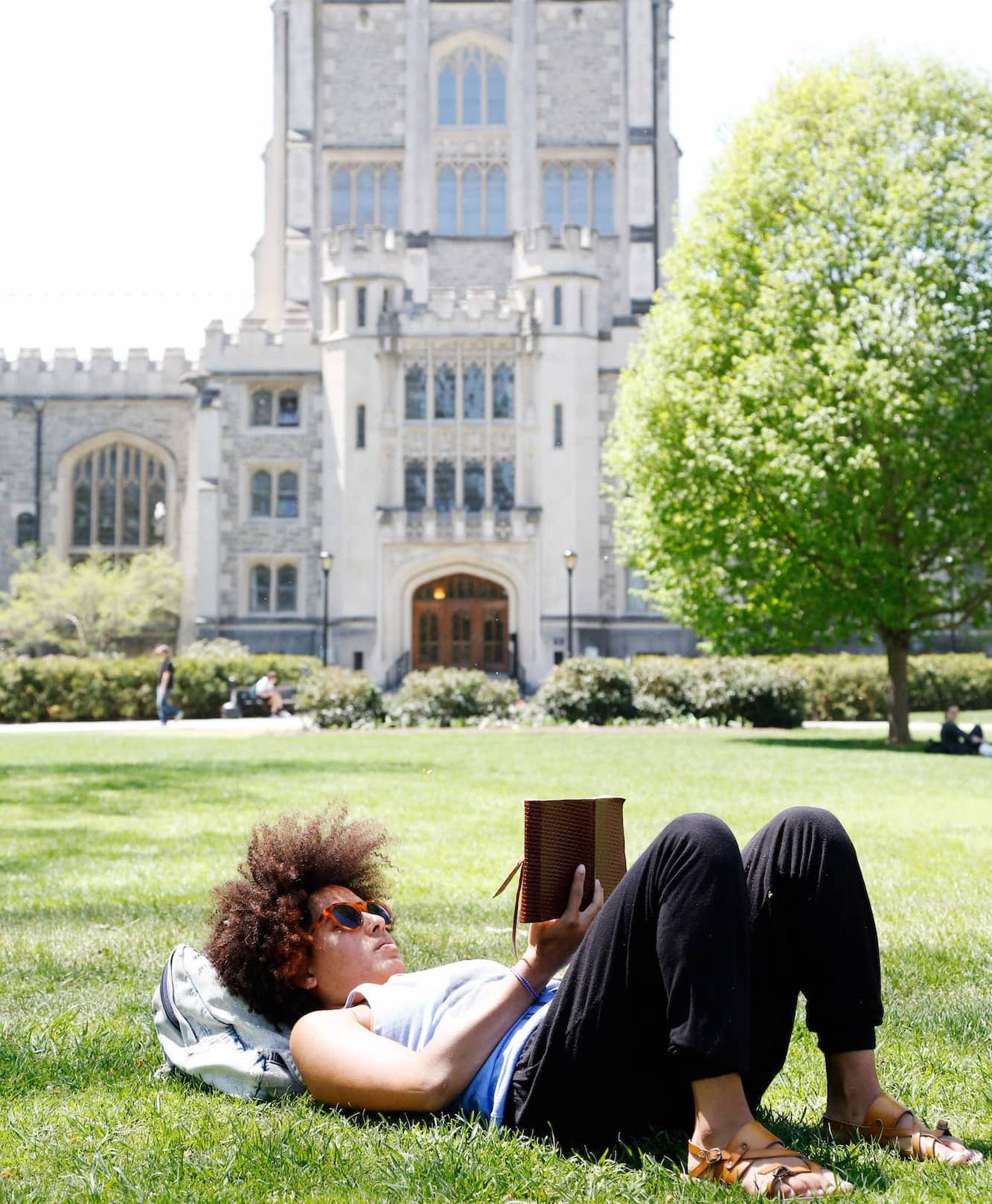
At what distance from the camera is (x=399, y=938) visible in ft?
18.8

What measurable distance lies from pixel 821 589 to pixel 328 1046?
18.7 m

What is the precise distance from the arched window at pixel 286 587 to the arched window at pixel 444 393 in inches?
258

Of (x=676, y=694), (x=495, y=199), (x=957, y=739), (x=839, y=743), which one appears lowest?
(x=839, y=743)

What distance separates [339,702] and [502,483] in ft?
58.6

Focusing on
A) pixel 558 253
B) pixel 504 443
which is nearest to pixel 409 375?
pixel 504 443

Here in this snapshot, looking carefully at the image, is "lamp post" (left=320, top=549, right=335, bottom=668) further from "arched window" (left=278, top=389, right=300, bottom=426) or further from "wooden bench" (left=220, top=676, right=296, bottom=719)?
"arched window" (left=278, top=389, right=300, bottom=426)

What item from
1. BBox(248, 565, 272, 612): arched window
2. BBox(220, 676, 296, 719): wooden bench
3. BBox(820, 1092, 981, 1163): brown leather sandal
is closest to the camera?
BBox(820, 1092, 981, 1163): brown leather sandal

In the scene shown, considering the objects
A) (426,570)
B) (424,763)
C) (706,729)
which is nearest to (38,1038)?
(424,763)

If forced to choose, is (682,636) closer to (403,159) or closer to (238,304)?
(403,159)

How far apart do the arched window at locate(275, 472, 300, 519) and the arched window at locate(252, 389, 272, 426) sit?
5.49 ft

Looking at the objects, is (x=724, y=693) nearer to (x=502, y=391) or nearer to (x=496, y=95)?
(x=502, y=391)

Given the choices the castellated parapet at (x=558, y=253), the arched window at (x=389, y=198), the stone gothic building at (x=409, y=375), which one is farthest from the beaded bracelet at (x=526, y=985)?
the arched window at (x=389, y=198)

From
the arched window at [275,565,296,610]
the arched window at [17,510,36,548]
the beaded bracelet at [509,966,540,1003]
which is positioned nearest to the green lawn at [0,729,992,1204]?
the beaded bracelet at [509,966,540,1003]

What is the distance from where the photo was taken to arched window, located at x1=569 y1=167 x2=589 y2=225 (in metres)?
47.5
